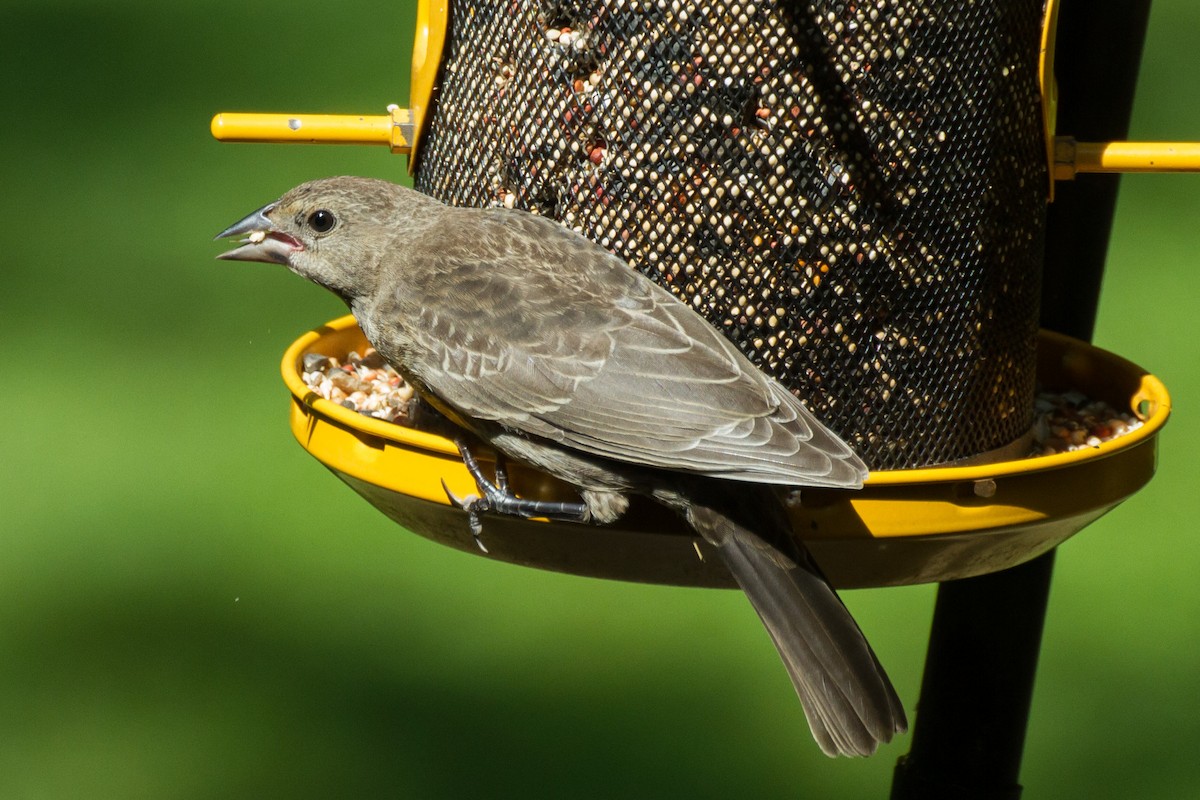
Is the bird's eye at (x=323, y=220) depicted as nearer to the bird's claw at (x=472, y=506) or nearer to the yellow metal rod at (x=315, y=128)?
the yellow metal rod at (x=315, y=128)

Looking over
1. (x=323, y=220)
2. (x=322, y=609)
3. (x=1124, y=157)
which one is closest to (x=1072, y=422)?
(x=1124, y=157)

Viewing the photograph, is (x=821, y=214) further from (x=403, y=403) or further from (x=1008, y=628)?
(x=403, y=403)

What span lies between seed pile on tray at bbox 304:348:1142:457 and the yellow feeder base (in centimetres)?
35

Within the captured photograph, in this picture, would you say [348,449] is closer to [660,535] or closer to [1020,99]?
[660,535]

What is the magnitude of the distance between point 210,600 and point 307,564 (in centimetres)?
43

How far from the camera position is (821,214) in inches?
134

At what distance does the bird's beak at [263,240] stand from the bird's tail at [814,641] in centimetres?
117

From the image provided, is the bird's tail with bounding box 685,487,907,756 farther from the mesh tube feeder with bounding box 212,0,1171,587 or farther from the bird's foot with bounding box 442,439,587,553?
the bird's foot with bounding box 442,439,587,553

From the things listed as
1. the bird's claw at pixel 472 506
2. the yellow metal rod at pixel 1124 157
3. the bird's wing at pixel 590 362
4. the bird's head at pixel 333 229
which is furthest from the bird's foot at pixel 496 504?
the yellow metal rod at pixel 1124 157

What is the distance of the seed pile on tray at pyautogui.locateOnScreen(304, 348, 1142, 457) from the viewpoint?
3861mm

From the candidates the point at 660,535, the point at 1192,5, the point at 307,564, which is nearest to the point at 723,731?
the point at 307,564

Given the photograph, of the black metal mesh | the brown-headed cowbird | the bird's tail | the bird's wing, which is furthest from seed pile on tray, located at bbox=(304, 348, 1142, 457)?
the bird's tail

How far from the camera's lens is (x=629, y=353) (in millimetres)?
3338

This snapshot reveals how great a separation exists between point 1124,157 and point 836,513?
96 centimetres
